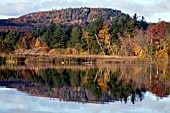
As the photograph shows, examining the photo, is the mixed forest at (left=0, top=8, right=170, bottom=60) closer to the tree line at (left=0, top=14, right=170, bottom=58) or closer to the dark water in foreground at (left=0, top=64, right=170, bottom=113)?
the tree line at (left=0, top=14, right=170, bottom=58)

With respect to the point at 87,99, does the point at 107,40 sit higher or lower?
higher

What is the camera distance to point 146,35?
66812 mm

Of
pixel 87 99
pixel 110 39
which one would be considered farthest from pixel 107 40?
pixel 87 99

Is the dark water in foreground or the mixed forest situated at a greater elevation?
the mixed forest

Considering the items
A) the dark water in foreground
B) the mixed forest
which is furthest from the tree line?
the dark water in foreground

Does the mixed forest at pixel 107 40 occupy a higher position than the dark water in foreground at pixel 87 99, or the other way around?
the mixed forest at pixel 107 40

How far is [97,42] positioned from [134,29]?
8.61 metres

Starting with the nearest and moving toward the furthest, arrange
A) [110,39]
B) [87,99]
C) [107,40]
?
[87,99] < [107,40] < [110,39]

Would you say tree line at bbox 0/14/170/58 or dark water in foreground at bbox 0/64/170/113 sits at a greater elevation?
tree line at bbox 0/14/170/58

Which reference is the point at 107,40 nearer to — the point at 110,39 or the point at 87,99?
the point at 110,39

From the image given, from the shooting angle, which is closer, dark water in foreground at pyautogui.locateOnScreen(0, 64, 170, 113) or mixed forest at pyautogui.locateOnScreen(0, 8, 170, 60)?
dark water in foreground at pyautogui.locateOnScreen(0, 64, 170, 113)

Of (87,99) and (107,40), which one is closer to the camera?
(87,99)

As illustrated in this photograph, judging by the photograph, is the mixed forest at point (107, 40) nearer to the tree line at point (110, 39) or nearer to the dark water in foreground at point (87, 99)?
the tree line at point (110, 39)

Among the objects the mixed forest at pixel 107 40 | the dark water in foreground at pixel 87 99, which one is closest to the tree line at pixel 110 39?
the mixed forest at pixel 107 40
